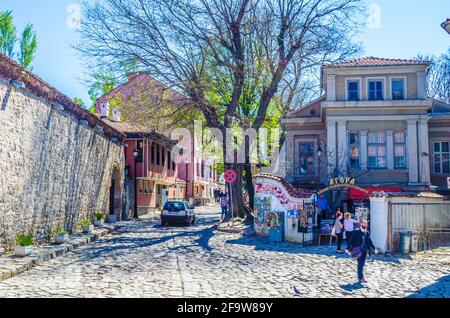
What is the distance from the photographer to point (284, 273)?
35.5ft

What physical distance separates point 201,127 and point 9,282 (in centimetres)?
1931

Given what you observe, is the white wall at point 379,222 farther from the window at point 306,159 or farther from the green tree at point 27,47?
the green tree at point 27,47

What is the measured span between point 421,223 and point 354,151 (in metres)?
9.05

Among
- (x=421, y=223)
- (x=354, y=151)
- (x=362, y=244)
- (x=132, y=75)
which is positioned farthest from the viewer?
(x=354, y=151)

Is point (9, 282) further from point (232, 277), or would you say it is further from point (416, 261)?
point (416, 261)

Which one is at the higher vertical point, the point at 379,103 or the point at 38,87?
the point at 379,103

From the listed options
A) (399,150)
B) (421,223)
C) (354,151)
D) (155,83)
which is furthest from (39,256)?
(399,150)

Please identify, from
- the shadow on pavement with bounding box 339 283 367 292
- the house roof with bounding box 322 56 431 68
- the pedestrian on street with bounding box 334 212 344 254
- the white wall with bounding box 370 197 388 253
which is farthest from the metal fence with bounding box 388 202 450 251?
the house roof with bounding box 322 56 431 68

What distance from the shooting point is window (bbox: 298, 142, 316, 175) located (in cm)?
2672

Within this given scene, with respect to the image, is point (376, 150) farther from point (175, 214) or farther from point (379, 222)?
point (175, 214)

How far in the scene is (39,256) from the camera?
40.4ft

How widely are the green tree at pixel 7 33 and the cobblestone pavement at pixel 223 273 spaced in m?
30.0

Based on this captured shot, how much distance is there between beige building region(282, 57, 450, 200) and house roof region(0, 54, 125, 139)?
11.7 metres

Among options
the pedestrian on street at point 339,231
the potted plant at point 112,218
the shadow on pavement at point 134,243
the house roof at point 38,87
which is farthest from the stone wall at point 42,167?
the pedestrian on street at point 339,231
